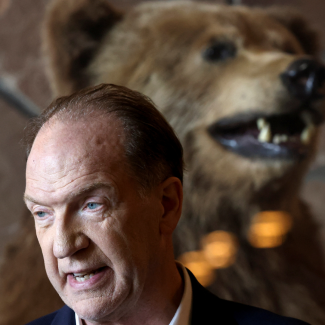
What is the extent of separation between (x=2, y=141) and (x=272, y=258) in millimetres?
1265

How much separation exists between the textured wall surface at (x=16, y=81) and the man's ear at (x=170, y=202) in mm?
853

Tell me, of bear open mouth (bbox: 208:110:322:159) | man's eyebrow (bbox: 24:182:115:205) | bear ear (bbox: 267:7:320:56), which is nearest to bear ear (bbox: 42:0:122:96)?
bear open mouth (bbox: 208:110:322:159)

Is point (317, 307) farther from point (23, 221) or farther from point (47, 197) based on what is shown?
point (47, 197)

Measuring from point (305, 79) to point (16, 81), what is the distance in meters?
1.24

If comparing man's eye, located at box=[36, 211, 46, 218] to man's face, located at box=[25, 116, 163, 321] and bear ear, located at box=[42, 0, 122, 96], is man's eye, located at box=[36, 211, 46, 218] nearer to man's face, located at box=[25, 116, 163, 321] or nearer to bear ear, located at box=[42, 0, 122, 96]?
man's face, located at box=[25, 116, 163, 321]

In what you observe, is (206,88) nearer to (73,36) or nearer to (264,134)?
(264,134)

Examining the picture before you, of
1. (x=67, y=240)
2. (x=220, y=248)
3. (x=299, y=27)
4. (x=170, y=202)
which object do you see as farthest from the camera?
(x=299, y=27)

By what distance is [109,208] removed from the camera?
87cm

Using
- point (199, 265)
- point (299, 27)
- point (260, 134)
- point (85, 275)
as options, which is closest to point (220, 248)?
point (199, 265)

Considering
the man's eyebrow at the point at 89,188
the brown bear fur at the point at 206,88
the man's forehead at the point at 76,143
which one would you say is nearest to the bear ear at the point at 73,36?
the brown bear fur at the point at 206,88

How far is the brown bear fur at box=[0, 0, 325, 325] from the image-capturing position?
1.71 meters

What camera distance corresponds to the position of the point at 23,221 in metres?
1.65

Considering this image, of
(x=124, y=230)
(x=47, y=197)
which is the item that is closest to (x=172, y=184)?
(x=124, y=230)

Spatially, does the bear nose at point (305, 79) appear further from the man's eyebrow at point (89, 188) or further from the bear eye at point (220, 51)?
the man's eyebrow at point (89, 188)
